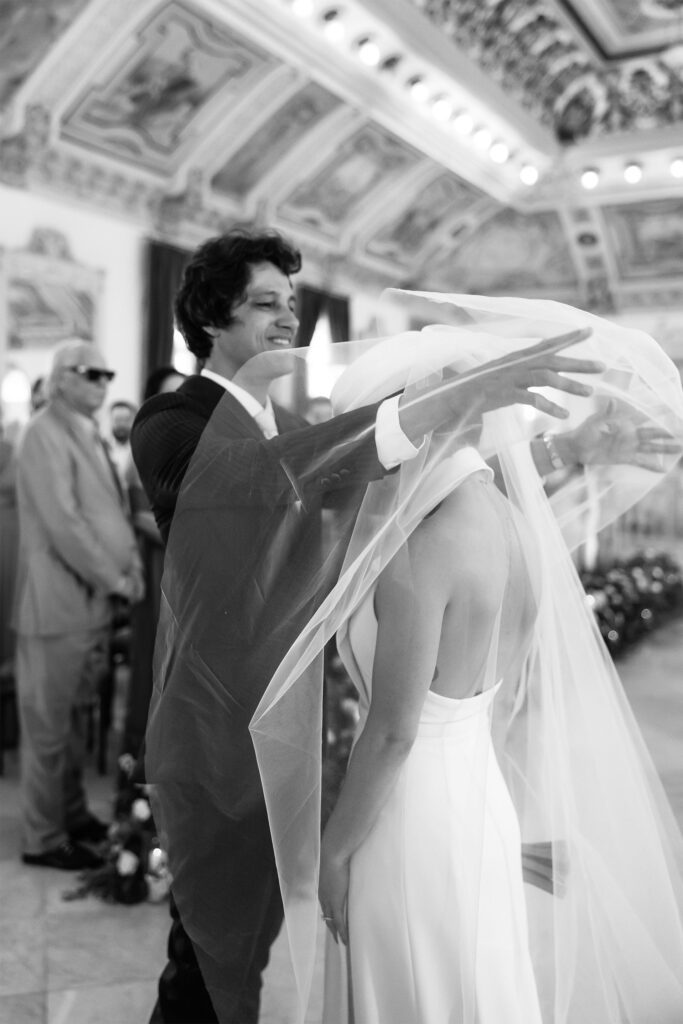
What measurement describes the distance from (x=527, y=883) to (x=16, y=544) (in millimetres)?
4978

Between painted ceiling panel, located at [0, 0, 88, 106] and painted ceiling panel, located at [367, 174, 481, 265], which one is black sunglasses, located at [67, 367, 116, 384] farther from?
painted ceiling panel, located at [367, 174, 481, 265]

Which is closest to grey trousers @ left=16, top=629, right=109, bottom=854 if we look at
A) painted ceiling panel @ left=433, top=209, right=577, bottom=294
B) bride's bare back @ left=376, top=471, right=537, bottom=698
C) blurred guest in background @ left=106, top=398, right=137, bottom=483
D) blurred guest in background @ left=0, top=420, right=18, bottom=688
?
blurred guest in background @ left=0, top=420, right=18, bottom=688

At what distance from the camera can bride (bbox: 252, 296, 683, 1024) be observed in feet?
5.91

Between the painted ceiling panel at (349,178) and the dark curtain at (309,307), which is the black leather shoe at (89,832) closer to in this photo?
the dark curtain at (309,307)

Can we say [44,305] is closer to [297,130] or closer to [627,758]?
[297,130]

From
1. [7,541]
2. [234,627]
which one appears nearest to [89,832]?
[7,541]

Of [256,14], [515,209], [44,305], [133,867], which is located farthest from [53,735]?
[515,209]

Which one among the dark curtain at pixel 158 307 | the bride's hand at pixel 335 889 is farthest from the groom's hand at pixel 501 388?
the dark curtain at pixel 158 307

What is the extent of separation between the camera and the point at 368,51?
31.5ft

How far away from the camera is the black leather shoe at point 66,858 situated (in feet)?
14.1

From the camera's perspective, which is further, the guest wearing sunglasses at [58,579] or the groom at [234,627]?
the guest wearing sunglasses at [58,579]

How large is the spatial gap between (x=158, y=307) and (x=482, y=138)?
16.4 ft

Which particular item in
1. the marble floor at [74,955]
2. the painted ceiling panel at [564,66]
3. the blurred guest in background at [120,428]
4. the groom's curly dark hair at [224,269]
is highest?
the painted ceiling panel at [564,66]

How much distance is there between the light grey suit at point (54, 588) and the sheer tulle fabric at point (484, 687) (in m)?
2.35
